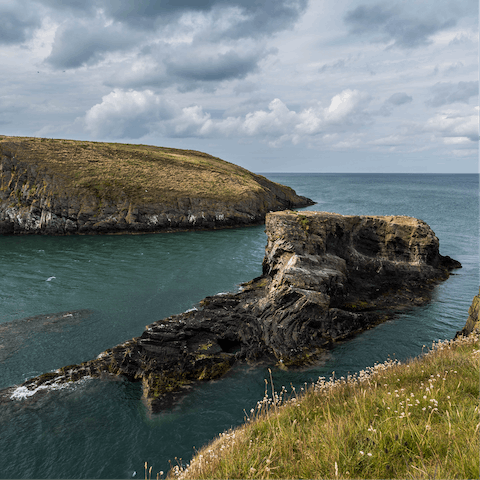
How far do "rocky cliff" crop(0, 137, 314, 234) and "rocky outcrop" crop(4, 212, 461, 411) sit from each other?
119 feet

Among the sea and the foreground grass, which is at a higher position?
the foreground grass

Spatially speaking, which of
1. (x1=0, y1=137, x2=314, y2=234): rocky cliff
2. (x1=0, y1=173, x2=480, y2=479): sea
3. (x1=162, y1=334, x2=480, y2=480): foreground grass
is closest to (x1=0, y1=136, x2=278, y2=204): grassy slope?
(x1=0, y1=137, x2=314, y2=234): rocky cliff

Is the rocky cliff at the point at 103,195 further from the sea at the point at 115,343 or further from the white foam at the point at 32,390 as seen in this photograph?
the white foam at the point at 32,390

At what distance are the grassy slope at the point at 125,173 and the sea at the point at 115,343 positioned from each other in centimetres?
A: 2294

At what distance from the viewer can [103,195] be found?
195 ft

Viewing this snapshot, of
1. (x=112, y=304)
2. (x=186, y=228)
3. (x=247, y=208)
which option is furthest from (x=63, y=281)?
(x=247, y=208)

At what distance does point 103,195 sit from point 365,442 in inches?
2443

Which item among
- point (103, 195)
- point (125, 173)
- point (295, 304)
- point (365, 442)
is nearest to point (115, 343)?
point (295, 304)

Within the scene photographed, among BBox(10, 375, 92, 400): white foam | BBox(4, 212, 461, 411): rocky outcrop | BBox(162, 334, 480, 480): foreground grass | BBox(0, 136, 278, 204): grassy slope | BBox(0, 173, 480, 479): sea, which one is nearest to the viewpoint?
BBox(162, 334, 480, 480): foreground grass

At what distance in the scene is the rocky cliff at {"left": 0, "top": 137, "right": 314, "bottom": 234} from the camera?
54.7 m

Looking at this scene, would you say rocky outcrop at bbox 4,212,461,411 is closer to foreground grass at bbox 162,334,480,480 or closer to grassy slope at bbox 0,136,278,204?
foreground grass at bbox 162,334,480,480

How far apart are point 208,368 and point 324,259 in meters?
12.8

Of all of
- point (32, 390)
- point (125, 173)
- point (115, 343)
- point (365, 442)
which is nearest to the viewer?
point (365, 442)

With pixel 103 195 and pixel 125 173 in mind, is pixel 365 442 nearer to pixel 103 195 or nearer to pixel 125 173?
pixel 103 195
